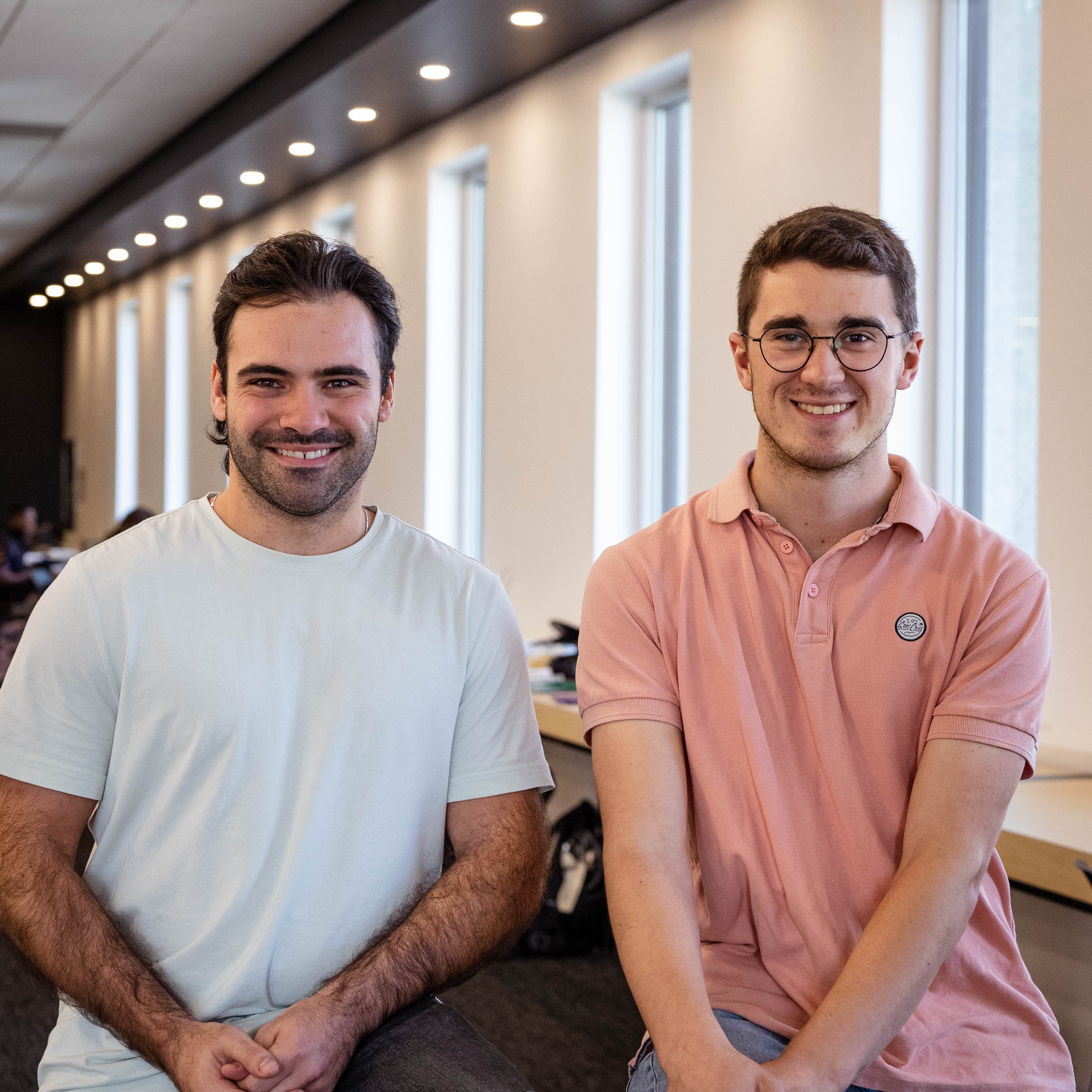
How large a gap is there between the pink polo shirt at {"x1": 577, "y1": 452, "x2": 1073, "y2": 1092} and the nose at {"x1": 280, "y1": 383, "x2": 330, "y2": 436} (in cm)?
48

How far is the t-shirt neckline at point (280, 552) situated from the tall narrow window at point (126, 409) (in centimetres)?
957

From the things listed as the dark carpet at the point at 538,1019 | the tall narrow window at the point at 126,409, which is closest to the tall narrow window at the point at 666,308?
the dark carpet at the point at 538,1019

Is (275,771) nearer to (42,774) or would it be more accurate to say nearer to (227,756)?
(227,756)

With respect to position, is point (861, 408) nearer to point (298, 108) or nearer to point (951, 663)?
point (951, 663)

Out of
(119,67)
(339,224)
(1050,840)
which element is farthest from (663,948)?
(339,224)

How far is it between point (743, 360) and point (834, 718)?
53cm

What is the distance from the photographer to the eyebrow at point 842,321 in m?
1.59

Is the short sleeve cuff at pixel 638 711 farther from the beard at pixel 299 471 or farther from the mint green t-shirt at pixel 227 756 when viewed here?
the beard at pixel 299 471

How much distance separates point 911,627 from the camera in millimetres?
1566

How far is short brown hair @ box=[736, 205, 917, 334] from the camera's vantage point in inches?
62.3

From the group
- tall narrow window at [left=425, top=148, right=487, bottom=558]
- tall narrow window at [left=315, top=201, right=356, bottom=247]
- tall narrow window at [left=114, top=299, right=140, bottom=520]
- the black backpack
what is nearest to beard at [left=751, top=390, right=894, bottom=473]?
the black backpack

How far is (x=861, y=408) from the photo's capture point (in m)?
1.61

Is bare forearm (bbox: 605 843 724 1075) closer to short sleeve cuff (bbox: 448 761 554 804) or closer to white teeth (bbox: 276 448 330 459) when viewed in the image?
short sleeve cuff (bbox: 448 761 554 804)

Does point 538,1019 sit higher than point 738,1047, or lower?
lower
